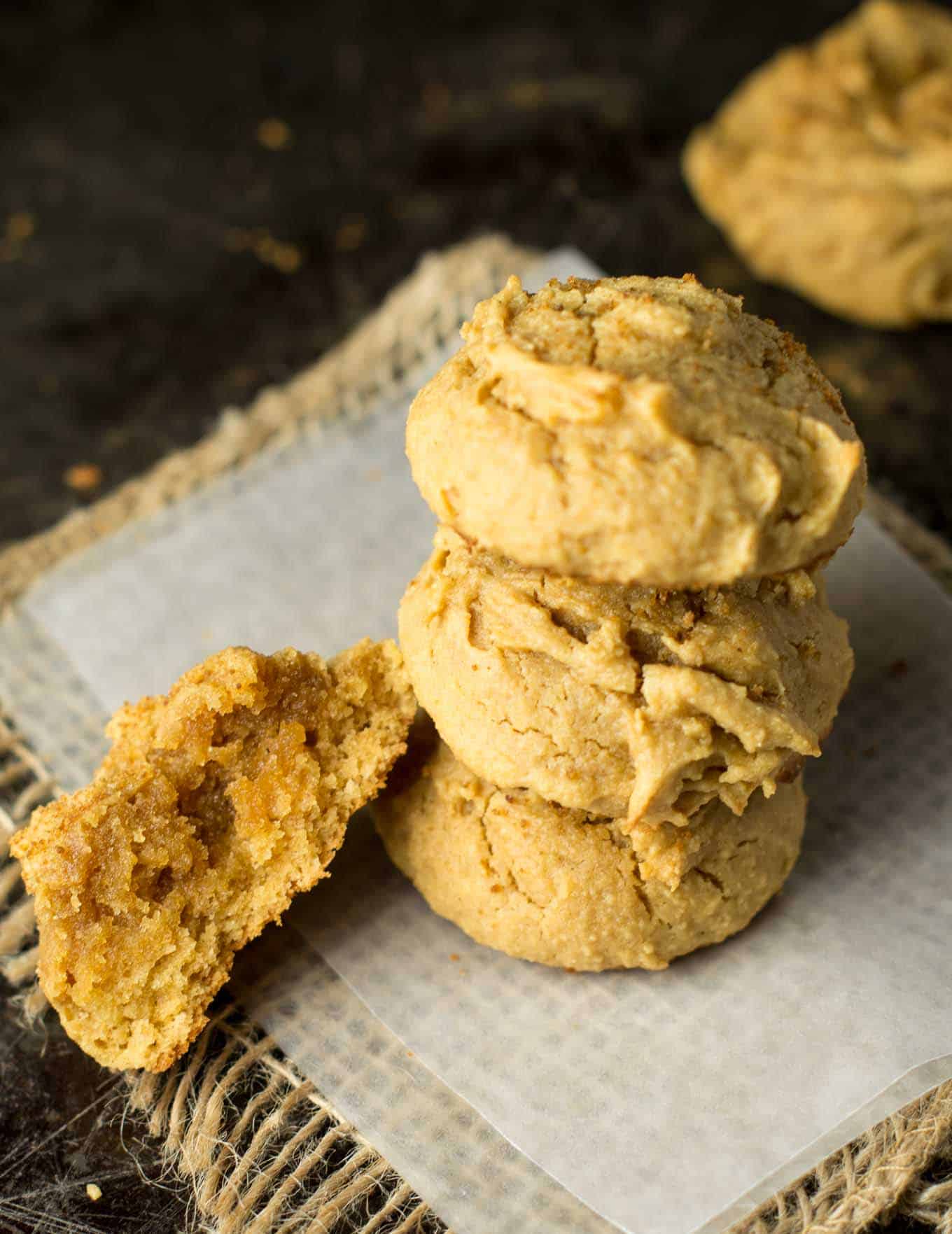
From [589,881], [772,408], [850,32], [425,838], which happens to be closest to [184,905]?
[425,838]

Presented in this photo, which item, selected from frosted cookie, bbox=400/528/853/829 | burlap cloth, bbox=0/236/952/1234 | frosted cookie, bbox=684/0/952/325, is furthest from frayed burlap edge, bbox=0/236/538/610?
frosted cookie, bbox=400/528/853/829

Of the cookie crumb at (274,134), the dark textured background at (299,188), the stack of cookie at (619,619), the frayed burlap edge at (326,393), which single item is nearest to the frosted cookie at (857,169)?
the dark textured background at (299,188)

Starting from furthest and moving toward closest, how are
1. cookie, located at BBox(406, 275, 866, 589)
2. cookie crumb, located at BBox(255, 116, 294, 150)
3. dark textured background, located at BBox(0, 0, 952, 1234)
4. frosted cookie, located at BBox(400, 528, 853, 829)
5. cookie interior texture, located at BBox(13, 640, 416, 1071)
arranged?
cookie crumb, located at BBox(255, 116, 294, 150), dark textured background, located at BBox(0, 0, 952, 1234), cookie interior texture, located at BBox(13, 640, 416, 1071), frosted cookie, located at BBox(400, 528, 853, 829), cookie, located at BBox(406, 275, 866, 589)

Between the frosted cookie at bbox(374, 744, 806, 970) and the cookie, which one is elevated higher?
the cookie

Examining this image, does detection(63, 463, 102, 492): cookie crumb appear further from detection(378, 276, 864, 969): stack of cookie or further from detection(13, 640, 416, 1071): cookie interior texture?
detection(378, 276, 864, 969): stack of cookie

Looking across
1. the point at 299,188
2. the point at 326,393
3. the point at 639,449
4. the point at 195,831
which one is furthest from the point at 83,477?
the point at 639,449

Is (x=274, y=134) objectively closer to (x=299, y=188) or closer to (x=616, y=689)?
(x=299, y=188)

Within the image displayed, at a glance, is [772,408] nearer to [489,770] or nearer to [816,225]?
[489,770]
